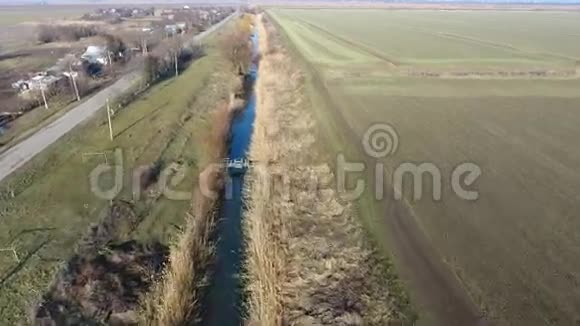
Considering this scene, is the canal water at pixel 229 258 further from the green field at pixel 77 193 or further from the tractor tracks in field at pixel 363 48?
the tractor tracks in field at pixel 363 48

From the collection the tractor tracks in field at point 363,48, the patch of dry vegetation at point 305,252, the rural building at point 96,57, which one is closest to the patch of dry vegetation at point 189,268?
the patch of dry vegetation at point 305,252

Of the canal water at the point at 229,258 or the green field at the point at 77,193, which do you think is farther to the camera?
→ the green field at the point at 77,193

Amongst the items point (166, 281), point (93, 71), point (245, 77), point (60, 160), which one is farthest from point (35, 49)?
point (166, 281)

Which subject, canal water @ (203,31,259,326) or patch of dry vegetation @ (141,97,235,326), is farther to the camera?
canal water @ (203,31,259,326)

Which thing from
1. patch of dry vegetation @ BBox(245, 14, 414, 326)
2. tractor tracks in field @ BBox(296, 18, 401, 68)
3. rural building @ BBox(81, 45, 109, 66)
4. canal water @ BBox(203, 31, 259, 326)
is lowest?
tractor tracks in field @ BBox(296, 18, 401, 68)

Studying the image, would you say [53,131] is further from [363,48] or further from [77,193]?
[363,48]

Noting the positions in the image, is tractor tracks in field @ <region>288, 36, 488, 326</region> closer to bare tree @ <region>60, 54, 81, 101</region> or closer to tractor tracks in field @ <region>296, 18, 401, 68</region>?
bare tree @ <region>60, 54, 81, 101</region>

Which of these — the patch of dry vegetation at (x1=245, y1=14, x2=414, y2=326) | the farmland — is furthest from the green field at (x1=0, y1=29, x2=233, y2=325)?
the farmland
